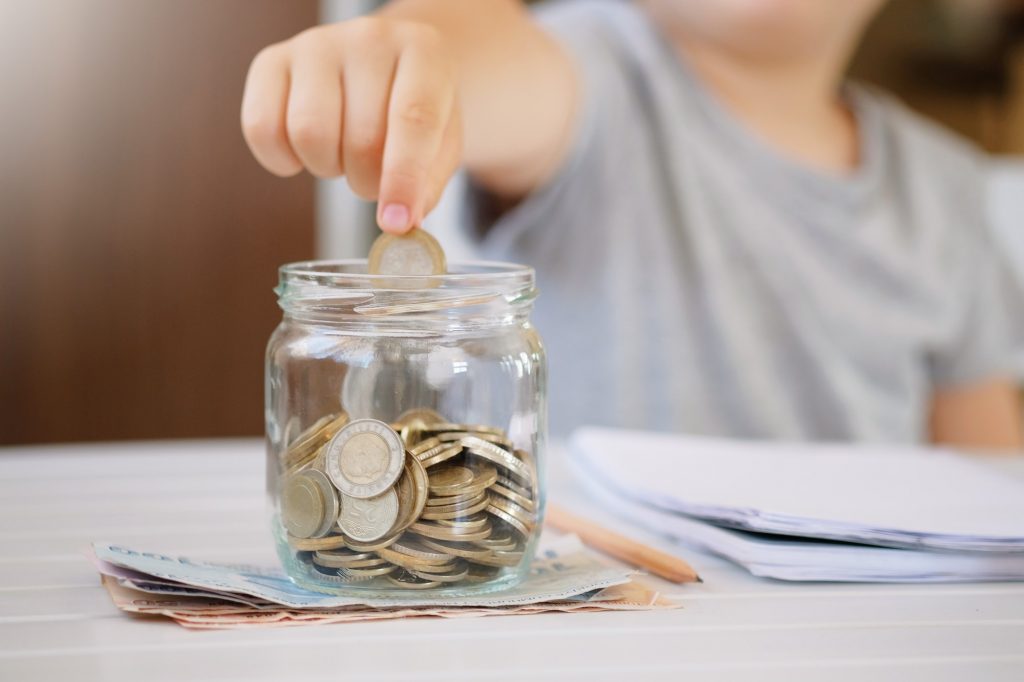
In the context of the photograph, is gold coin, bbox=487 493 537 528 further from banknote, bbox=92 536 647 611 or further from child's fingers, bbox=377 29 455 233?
child's fingers, bbox=377 29 455 233

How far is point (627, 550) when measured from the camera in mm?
585

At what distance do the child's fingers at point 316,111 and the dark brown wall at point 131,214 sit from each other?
1.94 metres

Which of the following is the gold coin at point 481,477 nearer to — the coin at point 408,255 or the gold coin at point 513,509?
the gold coin at point 513,509

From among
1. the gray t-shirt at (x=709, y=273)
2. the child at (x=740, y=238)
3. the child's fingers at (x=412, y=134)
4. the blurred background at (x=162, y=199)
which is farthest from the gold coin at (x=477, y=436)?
the blurred background at (x=162, y=199)

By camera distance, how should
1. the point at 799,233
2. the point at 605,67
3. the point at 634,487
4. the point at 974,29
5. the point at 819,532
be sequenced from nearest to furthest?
the point at 819,532, the point at 634,487, the point at 605,67, the point at 799,233, the point at 974,29

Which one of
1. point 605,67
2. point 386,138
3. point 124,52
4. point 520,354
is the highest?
point 124,52

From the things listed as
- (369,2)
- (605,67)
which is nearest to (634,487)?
(605,67)

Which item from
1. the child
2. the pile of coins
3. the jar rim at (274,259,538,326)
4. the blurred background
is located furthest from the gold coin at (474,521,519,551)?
the blurred background

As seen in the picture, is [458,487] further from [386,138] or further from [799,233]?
[799,233]

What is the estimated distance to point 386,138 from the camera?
1.78ft

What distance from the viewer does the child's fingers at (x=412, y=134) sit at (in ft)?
1.68

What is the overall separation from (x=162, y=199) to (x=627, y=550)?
204cm

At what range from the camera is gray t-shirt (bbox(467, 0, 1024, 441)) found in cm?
141

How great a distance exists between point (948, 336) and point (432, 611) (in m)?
1.34
